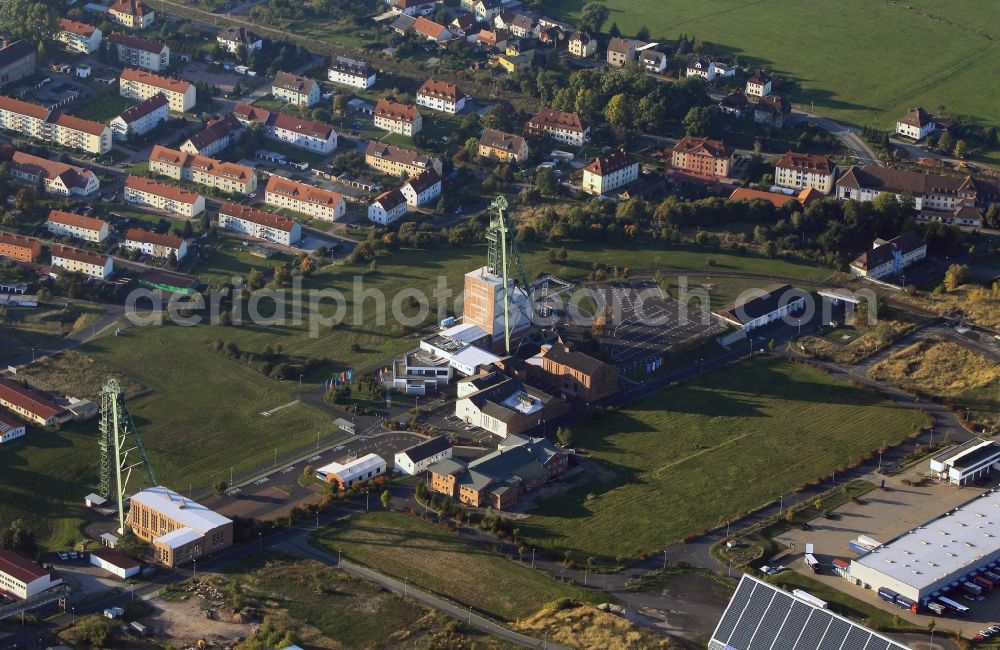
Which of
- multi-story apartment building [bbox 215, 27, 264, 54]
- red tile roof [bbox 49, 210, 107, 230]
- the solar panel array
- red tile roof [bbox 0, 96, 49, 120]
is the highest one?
multi-story apartment building [bbox 215, 27, 264, 54]

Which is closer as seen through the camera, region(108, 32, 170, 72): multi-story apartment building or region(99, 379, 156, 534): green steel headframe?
region(99, 379, 156, 534): green steel headframe

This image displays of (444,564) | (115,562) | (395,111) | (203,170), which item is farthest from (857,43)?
(115,562)

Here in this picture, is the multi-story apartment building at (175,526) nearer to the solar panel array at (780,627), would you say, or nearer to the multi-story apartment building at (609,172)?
the solar panel array at (780,627)

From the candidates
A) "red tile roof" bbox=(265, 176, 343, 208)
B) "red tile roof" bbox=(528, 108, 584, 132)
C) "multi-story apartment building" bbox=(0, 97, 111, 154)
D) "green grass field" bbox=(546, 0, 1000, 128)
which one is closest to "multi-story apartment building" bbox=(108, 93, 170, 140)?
"multi-story apartment building" bbox=(0, 97, 111, 154)

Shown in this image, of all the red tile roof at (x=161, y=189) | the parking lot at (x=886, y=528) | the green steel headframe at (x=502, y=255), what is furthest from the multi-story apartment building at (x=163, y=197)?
the parking lot at (x=886, y=528)

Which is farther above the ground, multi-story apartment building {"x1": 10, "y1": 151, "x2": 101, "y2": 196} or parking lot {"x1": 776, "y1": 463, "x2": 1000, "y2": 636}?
multi-story apartment building {"x1": 10, "y1": 151, "x2": 101, "y2": 196}

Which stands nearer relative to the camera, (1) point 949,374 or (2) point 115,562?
(2) point 115,562

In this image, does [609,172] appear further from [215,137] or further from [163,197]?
[163,197]

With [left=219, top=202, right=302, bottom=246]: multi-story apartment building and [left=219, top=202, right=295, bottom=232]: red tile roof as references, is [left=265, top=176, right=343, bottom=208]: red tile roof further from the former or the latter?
[left=219, top=202, right=302, bottom=246]: multi-story apartment building
